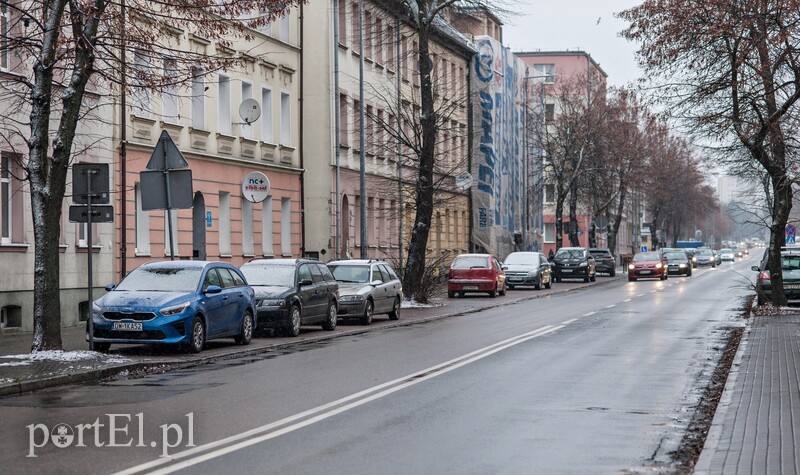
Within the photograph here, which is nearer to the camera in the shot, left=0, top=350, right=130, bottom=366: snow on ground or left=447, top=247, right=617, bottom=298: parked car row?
left=0, top=350, right=130, bottom=366: snow on ground

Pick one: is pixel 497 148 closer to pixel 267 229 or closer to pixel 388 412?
pixel 267 229

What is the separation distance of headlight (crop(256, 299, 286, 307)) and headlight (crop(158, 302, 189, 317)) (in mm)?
4604

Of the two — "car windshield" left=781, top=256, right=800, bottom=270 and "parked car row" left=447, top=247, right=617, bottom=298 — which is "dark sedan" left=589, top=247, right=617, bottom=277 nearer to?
"parked car row" left=447, top=247, right=617, bottom=298

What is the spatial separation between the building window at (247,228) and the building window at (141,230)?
6668mm

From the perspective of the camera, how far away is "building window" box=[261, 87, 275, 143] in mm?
41844

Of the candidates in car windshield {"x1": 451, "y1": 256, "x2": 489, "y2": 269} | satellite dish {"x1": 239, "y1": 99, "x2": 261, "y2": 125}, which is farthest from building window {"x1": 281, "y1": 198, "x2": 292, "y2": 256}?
satellite dish {"x1": 239, "y1": 99, "x2": 261, "y2": 125}

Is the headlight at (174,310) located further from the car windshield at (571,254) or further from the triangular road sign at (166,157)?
the car windshield at (571,254)

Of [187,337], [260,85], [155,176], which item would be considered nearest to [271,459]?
[187,337]

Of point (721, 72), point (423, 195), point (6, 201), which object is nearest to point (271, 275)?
point (6, 201)

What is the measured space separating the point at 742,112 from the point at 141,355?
50.6 feet

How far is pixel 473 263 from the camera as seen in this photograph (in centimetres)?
4716

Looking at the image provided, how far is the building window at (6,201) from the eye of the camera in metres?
26.5

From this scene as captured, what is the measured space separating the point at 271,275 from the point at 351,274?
5.35m

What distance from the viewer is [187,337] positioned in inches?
775
